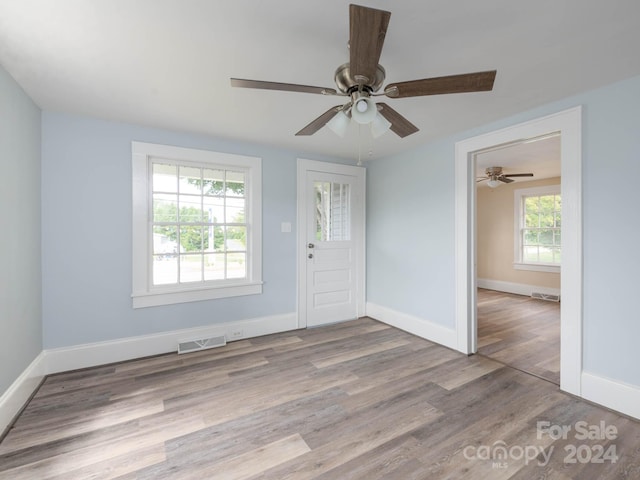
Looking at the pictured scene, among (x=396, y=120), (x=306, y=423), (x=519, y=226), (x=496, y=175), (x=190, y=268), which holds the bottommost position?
(x=306, y=423)

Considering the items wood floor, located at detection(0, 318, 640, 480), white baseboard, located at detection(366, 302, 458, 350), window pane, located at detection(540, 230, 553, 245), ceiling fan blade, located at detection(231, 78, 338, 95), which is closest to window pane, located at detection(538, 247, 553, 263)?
window pane, located at detection(540, 230, 553, 245)

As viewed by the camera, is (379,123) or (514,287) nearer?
(379,123)

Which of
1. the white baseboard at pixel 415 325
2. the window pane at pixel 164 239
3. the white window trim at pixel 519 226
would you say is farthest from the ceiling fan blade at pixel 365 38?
the white window trim at pixel 519 226

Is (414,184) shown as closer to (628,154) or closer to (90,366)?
(628,154)

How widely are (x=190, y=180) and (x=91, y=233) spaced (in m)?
1.06

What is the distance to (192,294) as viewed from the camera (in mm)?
3240

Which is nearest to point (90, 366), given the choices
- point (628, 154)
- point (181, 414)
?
point (181, 414)

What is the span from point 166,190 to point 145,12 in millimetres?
1955

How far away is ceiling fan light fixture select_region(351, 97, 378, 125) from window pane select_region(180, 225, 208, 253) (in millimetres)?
2382

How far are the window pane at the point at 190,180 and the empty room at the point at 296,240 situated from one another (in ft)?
0.05

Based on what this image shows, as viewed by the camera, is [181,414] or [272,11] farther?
[181,414]

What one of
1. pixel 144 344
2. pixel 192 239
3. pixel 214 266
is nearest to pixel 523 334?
pixel 214 266

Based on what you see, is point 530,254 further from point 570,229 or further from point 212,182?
point 212,182

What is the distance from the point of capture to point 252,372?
107 inches
